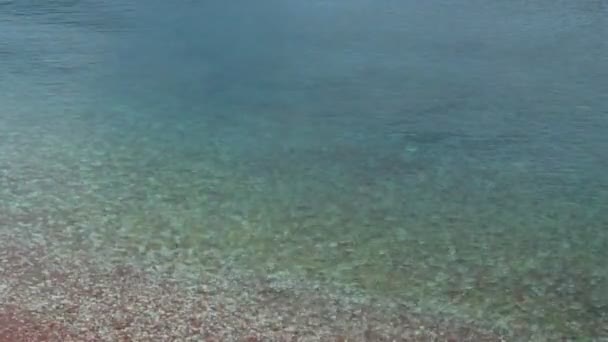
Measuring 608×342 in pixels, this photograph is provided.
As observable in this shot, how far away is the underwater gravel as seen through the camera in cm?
1107

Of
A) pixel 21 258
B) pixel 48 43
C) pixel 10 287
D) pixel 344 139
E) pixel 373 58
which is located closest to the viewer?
pixel 10 287

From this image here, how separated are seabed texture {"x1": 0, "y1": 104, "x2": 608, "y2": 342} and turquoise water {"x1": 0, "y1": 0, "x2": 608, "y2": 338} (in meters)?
0.04

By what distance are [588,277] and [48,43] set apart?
47.7 feet

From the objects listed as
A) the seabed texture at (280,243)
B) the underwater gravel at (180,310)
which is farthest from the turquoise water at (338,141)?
the underwater gravel at (180,310)

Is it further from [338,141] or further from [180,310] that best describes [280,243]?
[338,141]

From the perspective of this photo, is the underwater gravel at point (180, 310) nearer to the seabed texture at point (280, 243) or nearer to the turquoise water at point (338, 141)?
the seabed texture at point (280, 243)

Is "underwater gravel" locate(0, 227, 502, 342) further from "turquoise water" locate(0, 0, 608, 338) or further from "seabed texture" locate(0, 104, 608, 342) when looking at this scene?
"turquoise water" locate(0, 0, 608, 338)

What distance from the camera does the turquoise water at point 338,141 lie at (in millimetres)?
12914

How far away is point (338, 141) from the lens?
16.8m

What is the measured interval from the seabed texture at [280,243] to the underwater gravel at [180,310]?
0.09 feet

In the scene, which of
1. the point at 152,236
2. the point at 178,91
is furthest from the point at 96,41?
the point at 152,236

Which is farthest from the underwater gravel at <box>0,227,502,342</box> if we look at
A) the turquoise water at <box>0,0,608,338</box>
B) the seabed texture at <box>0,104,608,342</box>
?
the turquoise water at <box>0,0,608,338</box>

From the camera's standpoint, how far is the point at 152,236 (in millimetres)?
13633

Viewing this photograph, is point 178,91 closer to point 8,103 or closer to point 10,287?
point 8,103
